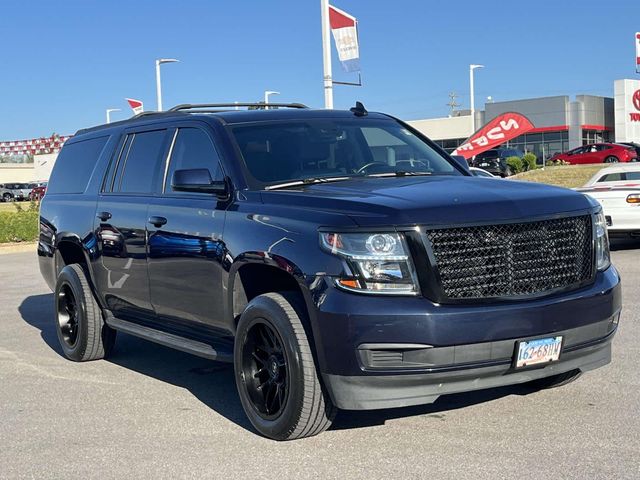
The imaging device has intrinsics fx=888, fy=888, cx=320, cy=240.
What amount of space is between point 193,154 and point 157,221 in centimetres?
55

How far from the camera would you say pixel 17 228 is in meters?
22.0

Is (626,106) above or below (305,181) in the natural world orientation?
above

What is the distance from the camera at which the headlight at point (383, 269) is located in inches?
183

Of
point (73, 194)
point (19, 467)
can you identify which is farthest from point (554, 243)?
point (73, 194)

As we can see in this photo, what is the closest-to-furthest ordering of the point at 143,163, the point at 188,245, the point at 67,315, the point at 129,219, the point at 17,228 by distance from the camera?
1. the point at 188,245
2. the point at 129,219
3. the point at 143,163
4. the point at 67,315
5. the point at 17,228

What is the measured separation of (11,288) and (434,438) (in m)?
10.1

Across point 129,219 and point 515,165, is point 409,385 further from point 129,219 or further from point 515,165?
point 515,165

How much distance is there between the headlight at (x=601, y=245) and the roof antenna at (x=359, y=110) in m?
2.27

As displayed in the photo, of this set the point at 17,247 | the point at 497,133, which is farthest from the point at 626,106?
the point at 17,247

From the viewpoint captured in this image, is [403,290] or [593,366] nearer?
[403,290]

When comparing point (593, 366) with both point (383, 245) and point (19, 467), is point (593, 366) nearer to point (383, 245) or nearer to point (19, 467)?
point (383, 245)

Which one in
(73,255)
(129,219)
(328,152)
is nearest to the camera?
(328,152)

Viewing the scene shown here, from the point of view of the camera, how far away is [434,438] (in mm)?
5117

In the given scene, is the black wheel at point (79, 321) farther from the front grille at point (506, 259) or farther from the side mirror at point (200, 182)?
the front grille at point (506, 259)
